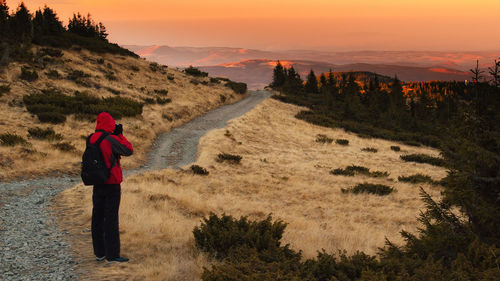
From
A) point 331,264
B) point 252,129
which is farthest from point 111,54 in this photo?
point 331,264

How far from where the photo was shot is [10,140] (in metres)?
A: 13.9

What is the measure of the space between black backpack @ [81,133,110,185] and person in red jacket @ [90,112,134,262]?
0.05m

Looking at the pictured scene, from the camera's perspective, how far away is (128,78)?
38.4 m

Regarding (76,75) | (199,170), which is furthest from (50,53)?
(199,170)

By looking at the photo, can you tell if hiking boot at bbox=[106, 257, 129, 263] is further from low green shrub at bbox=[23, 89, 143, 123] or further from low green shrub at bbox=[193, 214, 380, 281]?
low green shrub at bbox=[23, 89, 143, 123]

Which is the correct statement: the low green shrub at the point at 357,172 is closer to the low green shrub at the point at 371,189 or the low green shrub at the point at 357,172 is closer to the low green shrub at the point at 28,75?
the low green shrub at the point at 371,189

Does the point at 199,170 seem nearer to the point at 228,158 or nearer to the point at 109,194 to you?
the point at 228,158

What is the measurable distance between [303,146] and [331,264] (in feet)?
78.4

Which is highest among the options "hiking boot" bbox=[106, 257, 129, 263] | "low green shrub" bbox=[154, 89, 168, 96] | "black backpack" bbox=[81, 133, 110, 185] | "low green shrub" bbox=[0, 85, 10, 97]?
"low green shrub" bbox=[0, 85, 10, 97]

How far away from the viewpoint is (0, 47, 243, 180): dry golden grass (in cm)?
1323

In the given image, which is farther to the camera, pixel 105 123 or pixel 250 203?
pixel 250 203

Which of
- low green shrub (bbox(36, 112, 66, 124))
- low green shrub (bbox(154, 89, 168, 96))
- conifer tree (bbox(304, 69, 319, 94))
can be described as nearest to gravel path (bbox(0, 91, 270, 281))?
low green shrub (bbox(36, 112, 66, 124))

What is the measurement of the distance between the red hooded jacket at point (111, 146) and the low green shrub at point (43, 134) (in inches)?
497

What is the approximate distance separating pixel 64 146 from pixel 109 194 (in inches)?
459
